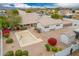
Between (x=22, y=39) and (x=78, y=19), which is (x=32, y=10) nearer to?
(x=22, y=39)

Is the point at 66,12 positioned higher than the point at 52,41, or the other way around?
the point at 66,12

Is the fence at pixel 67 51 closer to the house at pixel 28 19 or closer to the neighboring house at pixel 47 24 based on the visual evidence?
the neighboring house at pixel 47 24

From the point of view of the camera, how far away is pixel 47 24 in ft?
6.68

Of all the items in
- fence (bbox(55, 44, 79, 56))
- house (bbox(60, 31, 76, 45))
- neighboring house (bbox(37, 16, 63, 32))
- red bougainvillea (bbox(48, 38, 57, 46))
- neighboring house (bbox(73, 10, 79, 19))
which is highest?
neighboring house (bbox(73, 10, 79, 19))

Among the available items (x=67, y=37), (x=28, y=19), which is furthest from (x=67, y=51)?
(x=28, y=19)

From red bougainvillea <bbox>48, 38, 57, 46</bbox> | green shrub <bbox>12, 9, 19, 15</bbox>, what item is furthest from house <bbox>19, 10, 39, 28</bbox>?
red bougainvillea <bbox>48, 38, 57, 46</bbox>

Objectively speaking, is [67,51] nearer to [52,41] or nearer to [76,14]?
[52,41]

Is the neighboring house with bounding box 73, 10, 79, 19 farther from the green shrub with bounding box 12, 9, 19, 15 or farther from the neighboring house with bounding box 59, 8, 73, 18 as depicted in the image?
the green shrub with bounding box 12, 9, 19, 15

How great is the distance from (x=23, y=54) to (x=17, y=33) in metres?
0.18

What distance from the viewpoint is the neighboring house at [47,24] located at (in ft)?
6.66

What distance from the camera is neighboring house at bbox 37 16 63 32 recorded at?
2.03 metres

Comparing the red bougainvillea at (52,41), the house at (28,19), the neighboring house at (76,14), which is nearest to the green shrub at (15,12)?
the house at (28,19)

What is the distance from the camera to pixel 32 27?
203 cm

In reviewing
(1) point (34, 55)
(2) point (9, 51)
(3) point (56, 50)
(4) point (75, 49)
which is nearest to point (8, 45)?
(2) point (9, 51)
